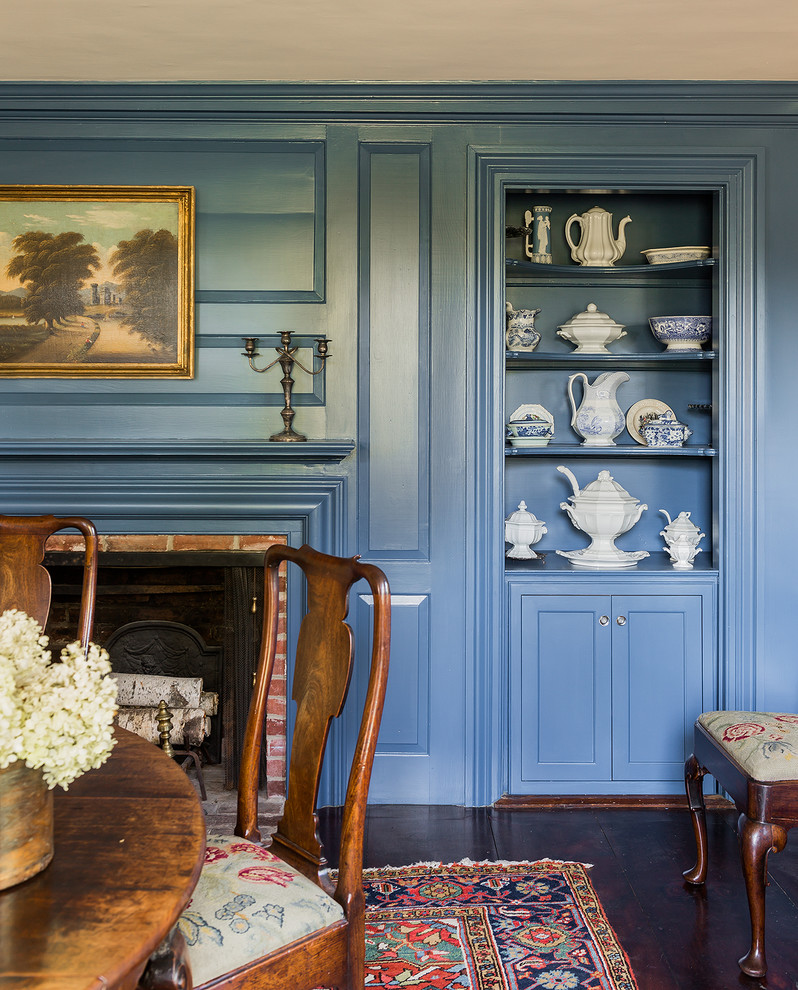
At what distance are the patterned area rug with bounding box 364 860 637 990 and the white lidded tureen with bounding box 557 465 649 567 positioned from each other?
1.14 m

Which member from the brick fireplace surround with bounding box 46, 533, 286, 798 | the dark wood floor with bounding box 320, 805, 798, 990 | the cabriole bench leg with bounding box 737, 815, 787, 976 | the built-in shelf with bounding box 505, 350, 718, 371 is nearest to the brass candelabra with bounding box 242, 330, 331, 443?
the brick fireplace surround with bounding box 46, 533, 286, 798

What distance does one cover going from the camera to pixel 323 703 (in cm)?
164

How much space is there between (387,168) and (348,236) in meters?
0.30

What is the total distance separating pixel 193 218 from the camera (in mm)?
3184

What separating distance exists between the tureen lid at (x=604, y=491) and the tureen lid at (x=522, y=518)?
0.19m

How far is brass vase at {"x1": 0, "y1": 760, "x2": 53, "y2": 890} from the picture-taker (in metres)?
1.10

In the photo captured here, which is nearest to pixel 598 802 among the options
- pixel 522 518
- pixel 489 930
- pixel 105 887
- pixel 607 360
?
pixel 489 930

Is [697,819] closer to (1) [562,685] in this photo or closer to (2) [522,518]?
(1) [562,685]

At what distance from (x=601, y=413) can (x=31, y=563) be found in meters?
2.24

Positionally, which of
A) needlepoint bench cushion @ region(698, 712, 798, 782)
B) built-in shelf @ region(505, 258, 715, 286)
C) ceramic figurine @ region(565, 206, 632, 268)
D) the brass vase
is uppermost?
ceramic figurine @ region(565, 206, 632, 268)

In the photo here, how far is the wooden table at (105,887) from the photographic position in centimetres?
94

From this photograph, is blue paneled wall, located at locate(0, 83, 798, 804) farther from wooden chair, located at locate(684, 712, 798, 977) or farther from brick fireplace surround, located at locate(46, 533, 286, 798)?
wooden chair, located at locate(684, 712, 798, 977)

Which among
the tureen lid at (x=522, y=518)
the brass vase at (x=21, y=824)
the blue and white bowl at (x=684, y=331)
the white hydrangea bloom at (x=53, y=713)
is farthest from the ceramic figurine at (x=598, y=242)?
the brass vase at (x=21, y=824)

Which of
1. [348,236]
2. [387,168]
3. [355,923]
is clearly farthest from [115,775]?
[387,168]
